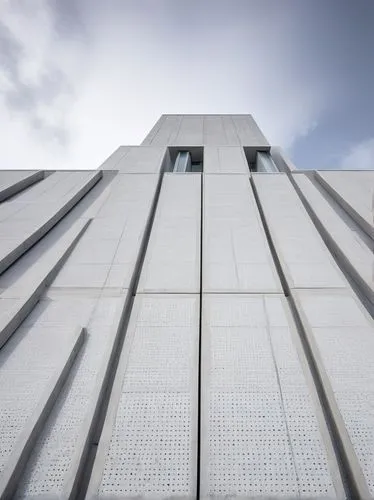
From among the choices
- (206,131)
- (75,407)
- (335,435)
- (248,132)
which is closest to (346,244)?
(335,435)

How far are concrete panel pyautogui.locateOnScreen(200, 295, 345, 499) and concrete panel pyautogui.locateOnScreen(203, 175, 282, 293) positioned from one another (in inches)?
29.7

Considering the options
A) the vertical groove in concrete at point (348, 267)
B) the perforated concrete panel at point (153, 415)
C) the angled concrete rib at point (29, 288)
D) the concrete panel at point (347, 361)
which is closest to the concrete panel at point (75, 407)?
the perforated concrete panel at point (153, 415)

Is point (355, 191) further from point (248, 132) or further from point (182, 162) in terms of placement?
point (248, 132)

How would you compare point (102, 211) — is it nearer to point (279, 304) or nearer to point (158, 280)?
point (158, 280)

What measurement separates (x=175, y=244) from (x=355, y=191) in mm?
6823

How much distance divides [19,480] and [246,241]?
5532 mm

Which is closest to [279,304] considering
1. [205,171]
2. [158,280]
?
[158,280]

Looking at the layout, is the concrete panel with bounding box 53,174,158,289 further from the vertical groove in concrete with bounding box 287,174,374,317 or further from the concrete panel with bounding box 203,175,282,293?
the vertical groove in concrete with bounding box 287,174,374,317

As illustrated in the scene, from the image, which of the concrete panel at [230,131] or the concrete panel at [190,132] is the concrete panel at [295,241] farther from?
the concrete panel at [190,132]

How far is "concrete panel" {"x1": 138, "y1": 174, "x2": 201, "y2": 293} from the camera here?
463 cm

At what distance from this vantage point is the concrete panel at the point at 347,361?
2525mm

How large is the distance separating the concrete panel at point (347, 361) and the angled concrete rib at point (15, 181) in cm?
953

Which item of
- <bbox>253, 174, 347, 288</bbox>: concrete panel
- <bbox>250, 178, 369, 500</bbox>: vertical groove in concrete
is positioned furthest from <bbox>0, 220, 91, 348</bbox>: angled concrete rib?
<bbox>253, 174, 347, 288</bbox>: concrete panel

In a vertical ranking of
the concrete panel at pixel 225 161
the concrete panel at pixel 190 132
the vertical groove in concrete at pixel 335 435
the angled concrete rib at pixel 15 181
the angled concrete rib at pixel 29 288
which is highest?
the concrete panel at pixel 190 132
